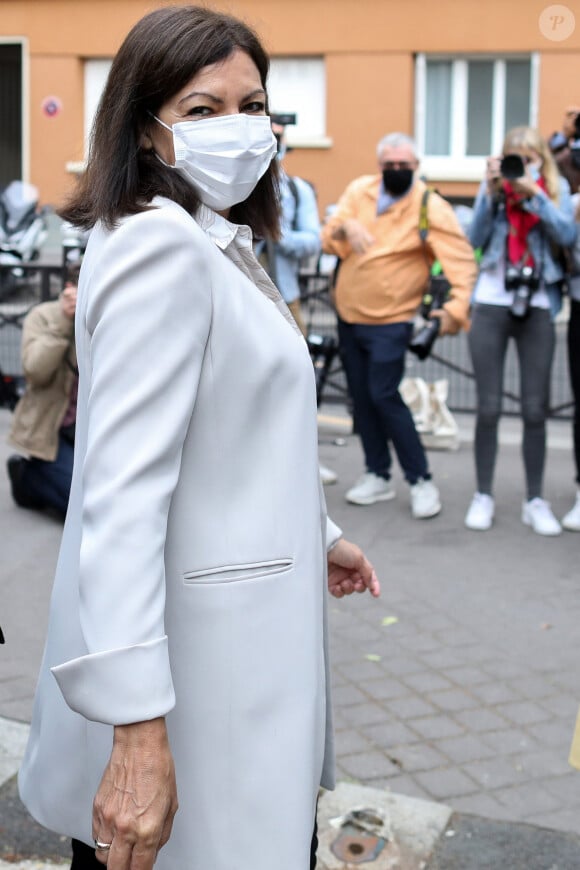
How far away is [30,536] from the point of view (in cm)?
615

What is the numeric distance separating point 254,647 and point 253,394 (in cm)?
39

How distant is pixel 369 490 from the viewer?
22.4ft

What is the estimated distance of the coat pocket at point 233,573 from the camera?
6.02ft

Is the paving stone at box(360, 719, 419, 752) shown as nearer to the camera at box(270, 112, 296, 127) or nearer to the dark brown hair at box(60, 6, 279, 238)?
the dark brown hair at box(60, 6, 279, 238)

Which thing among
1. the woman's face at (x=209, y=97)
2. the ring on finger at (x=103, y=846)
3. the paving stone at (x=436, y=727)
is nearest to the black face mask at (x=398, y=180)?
the paving stone at (x=436, y=727)

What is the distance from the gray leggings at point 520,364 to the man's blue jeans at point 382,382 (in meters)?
0.37

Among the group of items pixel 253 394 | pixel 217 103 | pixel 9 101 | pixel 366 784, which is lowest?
pixel 366 784

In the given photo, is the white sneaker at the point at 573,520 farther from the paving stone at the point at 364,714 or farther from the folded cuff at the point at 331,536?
the folded cuff at the point at 331,536

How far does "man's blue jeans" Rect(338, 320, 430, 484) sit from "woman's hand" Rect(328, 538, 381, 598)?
153 inches

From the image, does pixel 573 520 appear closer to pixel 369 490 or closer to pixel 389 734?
pixel 369 490

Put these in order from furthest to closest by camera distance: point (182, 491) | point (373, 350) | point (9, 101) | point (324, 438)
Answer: point (9, 101), point (324, 438), point (373, 350), point (182, 491)

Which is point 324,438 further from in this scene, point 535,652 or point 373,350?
point 535,652

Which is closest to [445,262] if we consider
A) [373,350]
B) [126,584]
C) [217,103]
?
[373,350]

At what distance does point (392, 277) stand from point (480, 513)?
4.32ft
